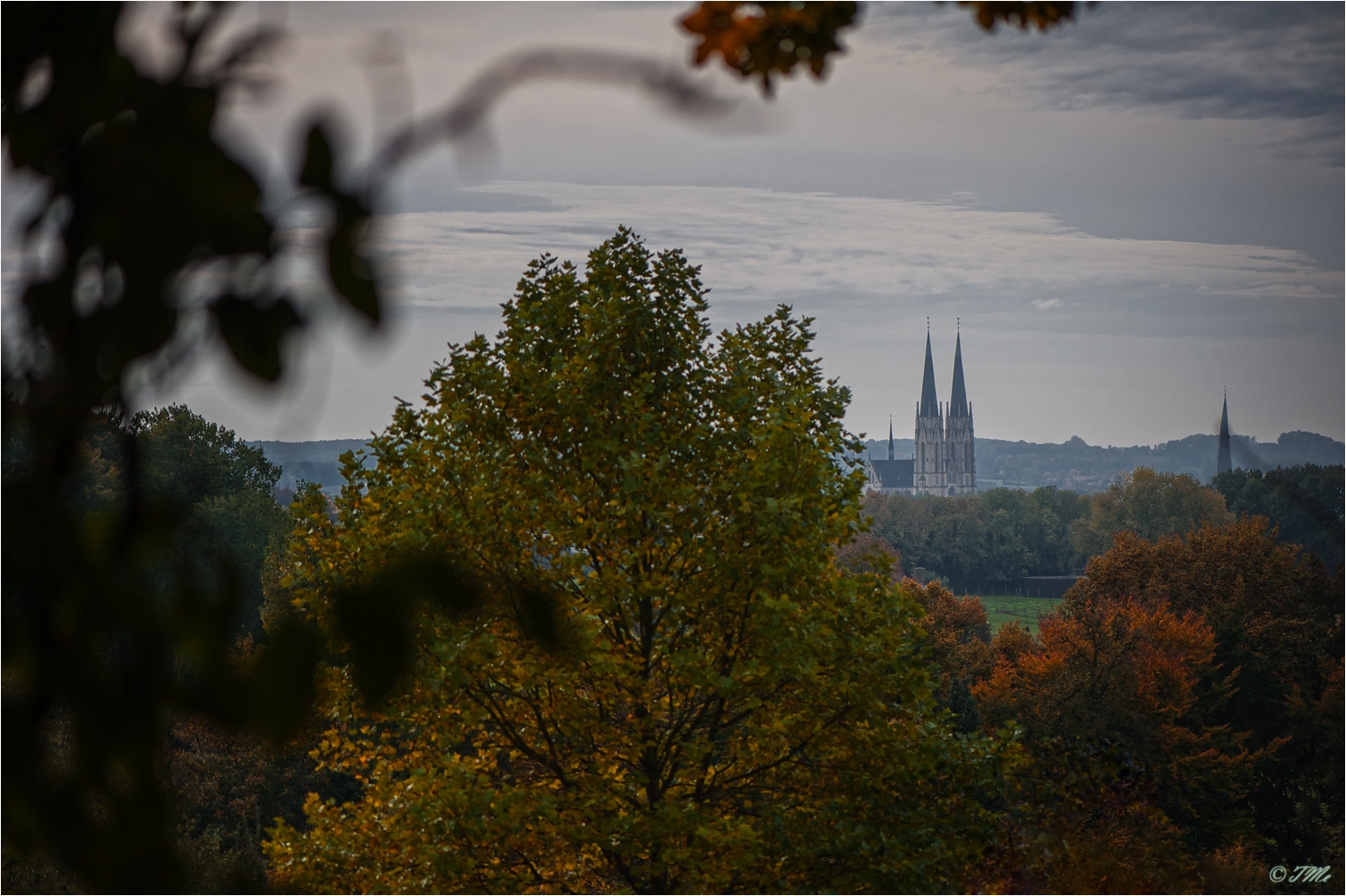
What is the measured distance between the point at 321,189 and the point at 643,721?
7833mm

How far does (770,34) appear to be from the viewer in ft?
6.48

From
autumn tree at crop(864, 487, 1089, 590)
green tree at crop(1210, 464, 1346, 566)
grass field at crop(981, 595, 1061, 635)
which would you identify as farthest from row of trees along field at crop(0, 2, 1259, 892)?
autumn tree at crop(864, 487, 1089, 590)

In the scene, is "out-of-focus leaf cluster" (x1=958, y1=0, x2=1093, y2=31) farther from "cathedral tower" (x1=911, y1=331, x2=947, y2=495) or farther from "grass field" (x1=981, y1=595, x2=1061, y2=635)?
"cathedral tower" (x1=911, y1=331, x2=947, y2=495)

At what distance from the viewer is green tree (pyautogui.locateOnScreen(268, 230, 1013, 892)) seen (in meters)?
8.20

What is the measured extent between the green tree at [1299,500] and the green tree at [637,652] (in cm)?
2921

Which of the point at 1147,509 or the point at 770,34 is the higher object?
the point at 770,34

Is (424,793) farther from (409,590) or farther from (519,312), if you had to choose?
(409,590)

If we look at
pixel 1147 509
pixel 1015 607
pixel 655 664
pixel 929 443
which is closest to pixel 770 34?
pixel 655 664

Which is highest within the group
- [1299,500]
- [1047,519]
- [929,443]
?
[929,443]

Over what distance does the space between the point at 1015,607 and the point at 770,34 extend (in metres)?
75.4

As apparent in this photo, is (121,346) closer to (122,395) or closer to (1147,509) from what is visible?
(122,395)

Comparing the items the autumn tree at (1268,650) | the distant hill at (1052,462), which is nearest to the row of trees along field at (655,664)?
the autumn tree at (1268,650)

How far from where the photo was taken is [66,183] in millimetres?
1407

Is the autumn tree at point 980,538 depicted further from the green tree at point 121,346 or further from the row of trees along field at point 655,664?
the green tree at point 121,346
